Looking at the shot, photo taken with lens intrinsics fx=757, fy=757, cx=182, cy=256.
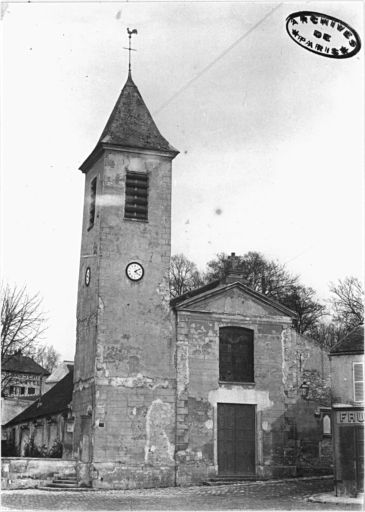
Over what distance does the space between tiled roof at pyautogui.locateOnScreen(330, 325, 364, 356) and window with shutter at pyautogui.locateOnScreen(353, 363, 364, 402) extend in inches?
16.7

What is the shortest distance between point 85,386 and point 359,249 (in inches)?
520

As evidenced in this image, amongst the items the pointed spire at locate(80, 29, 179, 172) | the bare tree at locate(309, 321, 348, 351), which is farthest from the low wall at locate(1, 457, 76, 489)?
the bare tree at locate(309, 321, 348, 351)

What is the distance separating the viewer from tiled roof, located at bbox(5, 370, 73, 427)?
3186 centimetres

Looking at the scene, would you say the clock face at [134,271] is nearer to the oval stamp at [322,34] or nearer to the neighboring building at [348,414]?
the neighboring building at [348,414]

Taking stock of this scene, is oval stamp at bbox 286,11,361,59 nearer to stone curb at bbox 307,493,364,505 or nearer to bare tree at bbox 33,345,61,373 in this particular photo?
stone curb at bbox 307,493,364,505

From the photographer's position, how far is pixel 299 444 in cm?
2783

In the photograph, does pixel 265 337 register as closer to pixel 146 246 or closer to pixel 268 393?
pixel 268 393

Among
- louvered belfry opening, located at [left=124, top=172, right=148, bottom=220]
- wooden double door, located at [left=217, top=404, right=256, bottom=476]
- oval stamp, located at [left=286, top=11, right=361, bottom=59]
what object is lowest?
wooden double door, located at [left=217, top=404, right=256, bottom=476]

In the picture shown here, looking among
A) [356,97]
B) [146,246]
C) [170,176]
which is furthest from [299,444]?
[356,97]

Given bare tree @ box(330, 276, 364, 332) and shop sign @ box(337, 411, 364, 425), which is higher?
bare tree @ box(330, 276, 364, 332)

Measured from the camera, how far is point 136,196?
2764 cm

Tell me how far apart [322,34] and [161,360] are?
15304mm

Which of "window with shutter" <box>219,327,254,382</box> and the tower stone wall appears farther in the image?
"window with shutter" <box>219,327,254,382</box>

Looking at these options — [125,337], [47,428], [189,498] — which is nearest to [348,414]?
[189,498]
